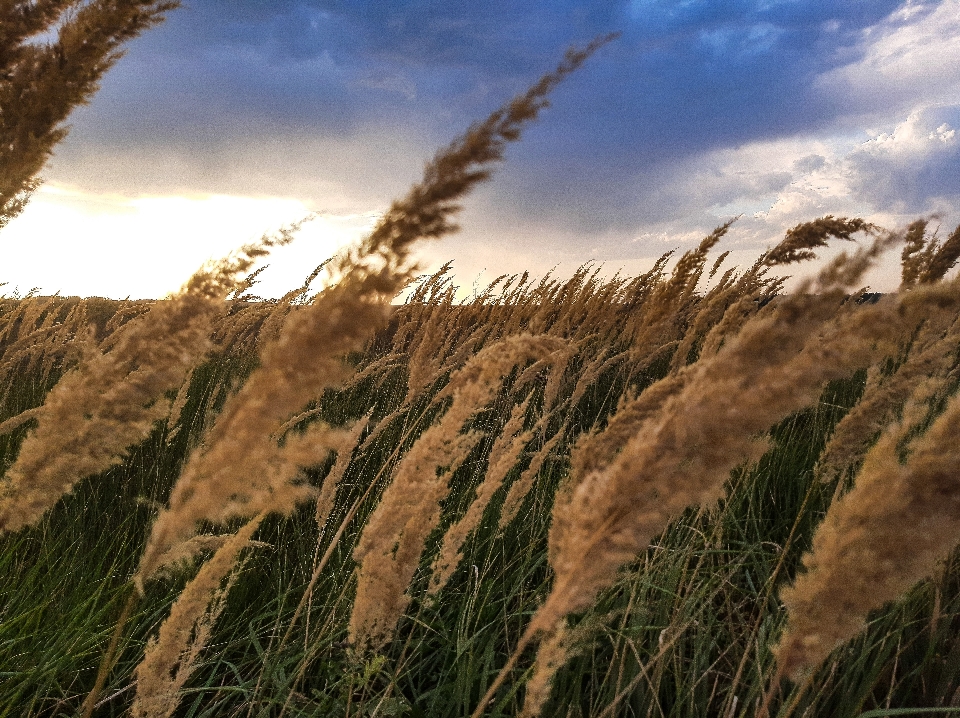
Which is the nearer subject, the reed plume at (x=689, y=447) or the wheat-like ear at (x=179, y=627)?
the reed plume at (x=689, y=447)

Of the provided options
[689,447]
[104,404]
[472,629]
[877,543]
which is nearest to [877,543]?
[877,543]

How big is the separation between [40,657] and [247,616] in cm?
59

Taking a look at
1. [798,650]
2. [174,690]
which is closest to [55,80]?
[174,690]

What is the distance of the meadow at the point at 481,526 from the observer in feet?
2.61

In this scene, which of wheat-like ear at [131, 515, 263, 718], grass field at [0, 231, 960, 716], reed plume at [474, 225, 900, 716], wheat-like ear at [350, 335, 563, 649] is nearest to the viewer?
reed plume at [474, 225, 900, 716]

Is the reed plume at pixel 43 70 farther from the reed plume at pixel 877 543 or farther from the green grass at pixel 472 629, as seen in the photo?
the reed plume at pixel 877 543

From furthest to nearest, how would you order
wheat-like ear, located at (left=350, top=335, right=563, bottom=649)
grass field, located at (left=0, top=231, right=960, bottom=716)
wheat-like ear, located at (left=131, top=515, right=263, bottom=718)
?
1. grass field, located at (left=0, top=231, right=960, bottom=716)
2. wheat-like ear, located at (left=350, top=335, right=563, bottom=649)
3. wheat-like ear, located at (left=131, top=515, right=263, bottom=718)

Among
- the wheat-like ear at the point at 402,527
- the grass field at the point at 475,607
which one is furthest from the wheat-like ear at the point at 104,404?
the wheat-like ear at the point at 402,527

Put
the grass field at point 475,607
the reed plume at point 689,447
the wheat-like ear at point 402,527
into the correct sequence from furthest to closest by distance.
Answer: the grass field at point 475,607 → the wheat-like ear at point 402,527 → the reed plume at point 689,447

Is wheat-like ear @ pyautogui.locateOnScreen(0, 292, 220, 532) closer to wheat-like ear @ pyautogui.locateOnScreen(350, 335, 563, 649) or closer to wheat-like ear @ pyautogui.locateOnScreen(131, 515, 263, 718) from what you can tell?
wheat-like ear @ pyautogui.locateOnScreen(131, 515, 263, 718)

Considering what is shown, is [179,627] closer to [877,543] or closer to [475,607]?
[877,543]

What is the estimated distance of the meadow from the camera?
0.79m

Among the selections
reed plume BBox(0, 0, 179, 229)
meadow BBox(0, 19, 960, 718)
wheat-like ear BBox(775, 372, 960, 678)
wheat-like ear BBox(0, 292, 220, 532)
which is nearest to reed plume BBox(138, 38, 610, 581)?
meadow BBox(0, 19, 960, 718)

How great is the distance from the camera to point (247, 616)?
2.23 m
